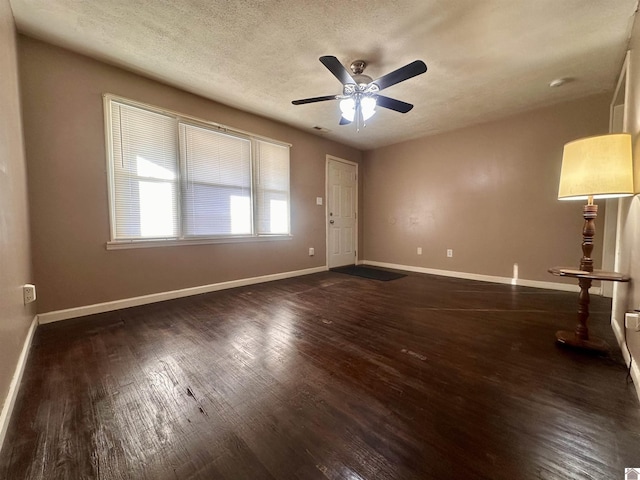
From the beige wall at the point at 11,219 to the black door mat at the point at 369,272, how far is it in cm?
372

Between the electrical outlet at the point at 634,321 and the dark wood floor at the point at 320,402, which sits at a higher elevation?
the electrical outlet at the point at 634,321

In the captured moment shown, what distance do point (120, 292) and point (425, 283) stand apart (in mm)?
3845

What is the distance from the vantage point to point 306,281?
3.94 metres

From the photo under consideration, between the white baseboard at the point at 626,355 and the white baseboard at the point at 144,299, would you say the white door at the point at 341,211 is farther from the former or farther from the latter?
the white baseboard at the point at 626,355

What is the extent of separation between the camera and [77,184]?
2416 mm

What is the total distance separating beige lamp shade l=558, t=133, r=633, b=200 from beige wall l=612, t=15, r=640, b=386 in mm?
51

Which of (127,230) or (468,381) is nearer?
(468,381)

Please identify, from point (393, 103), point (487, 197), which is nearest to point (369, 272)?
point (487, 197)

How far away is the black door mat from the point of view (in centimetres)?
420

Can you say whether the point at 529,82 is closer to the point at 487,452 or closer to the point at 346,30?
the point at 346,30

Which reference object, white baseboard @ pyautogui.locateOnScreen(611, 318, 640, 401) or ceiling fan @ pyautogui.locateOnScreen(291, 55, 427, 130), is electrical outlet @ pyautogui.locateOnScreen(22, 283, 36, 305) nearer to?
ceiling fan @ pyautogui.locateOnScreen(291, 55, 427, 130)

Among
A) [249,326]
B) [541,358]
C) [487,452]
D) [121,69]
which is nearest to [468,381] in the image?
[487,452]

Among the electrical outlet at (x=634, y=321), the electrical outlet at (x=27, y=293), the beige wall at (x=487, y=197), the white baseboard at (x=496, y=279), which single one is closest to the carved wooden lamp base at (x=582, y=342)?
the electrical outlet at (x=634, y=321)

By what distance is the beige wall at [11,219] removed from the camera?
1268 millimetres
